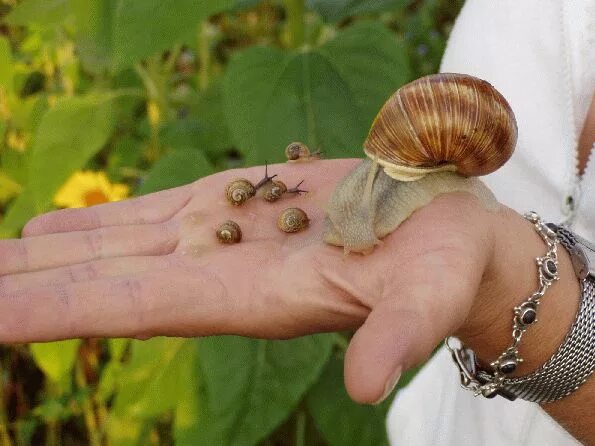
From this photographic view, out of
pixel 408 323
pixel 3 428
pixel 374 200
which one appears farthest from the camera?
pixel 3 428

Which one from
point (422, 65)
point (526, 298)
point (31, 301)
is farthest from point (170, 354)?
point (422, 65)

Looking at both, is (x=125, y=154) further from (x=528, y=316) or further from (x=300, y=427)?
(x=528, y=316)

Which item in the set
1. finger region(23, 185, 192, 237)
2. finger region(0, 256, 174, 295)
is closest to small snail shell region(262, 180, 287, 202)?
finger region(23, 185, 192, 237)

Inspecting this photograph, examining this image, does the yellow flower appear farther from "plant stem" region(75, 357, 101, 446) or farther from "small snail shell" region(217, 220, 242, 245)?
"small snail shell" region(217, 220, 242, 245)

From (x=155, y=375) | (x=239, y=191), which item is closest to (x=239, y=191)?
(x=239, y=191)

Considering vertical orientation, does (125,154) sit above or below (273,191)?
below

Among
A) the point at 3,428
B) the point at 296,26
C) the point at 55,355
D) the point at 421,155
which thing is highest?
the point at 296,26

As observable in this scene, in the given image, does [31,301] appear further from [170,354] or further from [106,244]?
[170,354]

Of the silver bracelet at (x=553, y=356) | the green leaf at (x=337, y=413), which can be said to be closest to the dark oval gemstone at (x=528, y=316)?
the silver bracelet at (x=553, y=356)
